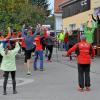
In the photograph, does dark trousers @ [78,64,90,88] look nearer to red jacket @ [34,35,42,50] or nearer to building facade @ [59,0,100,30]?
red jacket @ [34,35,42,50]

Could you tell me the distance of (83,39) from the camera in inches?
567

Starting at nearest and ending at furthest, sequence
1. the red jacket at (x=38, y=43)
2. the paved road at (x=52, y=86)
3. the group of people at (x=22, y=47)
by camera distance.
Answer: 1. the paved road at (x=52, y=86)
2. the group of people at (x=22, y=47)
3. the red jacket at (x=38, y=43)

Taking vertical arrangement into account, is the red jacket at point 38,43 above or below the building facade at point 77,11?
below

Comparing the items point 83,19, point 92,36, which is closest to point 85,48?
point 92,36

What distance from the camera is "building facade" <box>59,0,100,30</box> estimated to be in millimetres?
37375

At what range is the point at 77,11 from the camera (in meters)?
46.4

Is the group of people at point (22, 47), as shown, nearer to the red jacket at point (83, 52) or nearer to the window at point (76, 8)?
the red jacket at point (83, 52)

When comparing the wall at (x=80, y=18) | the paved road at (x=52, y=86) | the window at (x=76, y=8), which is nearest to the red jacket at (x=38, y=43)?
the paved road at (x=52, y=86)

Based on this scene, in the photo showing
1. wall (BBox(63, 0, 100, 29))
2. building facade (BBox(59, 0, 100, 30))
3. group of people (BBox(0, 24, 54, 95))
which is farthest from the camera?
building facade (BBox(59, 0, 100, 30))

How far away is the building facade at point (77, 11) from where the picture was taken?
1471 inches

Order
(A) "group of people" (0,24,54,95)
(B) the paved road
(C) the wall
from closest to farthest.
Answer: (B) the paved road < (A) "group of people" (0,24,54,95) < (C) the wall

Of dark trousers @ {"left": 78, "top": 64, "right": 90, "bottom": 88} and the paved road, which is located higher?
dark trousers @ {"left": 78, "top": 64, "right": 90, "bottom": 88}

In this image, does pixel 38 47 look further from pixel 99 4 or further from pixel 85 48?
pixel 99 4

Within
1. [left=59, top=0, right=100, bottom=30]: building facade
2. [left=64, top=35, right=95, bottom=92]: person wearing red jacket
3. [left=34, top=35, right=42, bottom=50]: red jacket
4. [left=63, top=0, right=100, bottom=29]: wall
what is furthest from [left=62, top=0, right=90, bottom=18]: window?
[left=64, top=35, right=95, bottom=92]: person wearing red jacket
